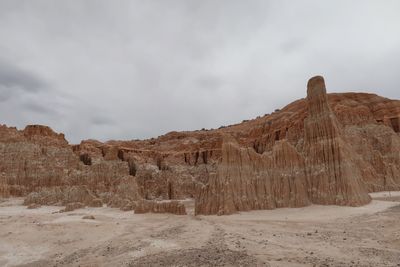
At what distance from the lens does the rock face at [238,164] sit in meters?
27.0

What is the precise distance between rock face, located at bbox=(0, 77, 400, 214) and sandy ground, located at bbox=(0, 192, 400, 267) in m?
3.53

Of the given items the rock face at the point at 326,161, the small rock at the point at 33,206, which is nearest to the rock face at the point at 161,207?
the rock face at the point at 326,161

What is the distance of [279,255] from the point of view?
11.4m

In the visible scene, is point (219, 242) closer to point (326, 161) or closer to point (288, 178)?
point (288, 178)

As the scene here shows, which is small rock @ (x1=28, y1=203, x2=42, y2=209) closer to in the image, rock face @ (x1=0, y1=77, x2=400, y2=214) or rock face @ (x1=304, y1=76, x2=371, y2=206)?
rock face @ (x1=0, y1=77, x2=400, y2=214)

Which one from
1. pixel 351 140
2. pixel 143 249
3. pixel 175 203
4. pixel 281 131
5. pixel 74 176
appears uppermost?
pixel 281 131

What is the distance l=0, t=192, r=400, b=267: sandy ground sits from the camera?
11281 mm

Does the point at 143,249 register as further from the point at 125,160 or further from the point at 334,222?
the point at 125,160

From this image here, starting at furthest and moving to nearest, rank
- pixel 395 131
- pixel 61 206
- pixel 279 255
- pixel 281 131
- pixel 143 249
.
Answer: pixel 281 131
pixel 395 131
pixel 61 206
pixel 143 249
pixel 279 255

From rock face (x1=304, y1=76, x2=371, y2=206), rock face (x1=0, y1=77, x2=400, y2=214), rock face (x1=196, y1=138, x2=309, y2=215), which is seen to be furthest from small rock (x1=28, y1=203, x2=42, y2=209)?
rock face (x1=304, y1=76, x2=371, y2=206)

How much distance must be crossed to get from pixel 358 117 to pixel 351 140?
7331 mm

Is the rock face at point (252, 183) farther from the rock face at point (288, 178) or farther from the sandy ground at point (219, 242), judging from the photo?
the sandy ground at point (219, 242)

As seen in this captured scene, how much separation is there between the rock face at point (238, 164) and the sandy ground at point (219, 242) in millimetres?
3525

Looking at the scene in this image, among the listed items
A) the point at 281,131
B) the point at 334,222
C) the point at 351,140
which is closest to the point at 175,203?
the point at 334,222
